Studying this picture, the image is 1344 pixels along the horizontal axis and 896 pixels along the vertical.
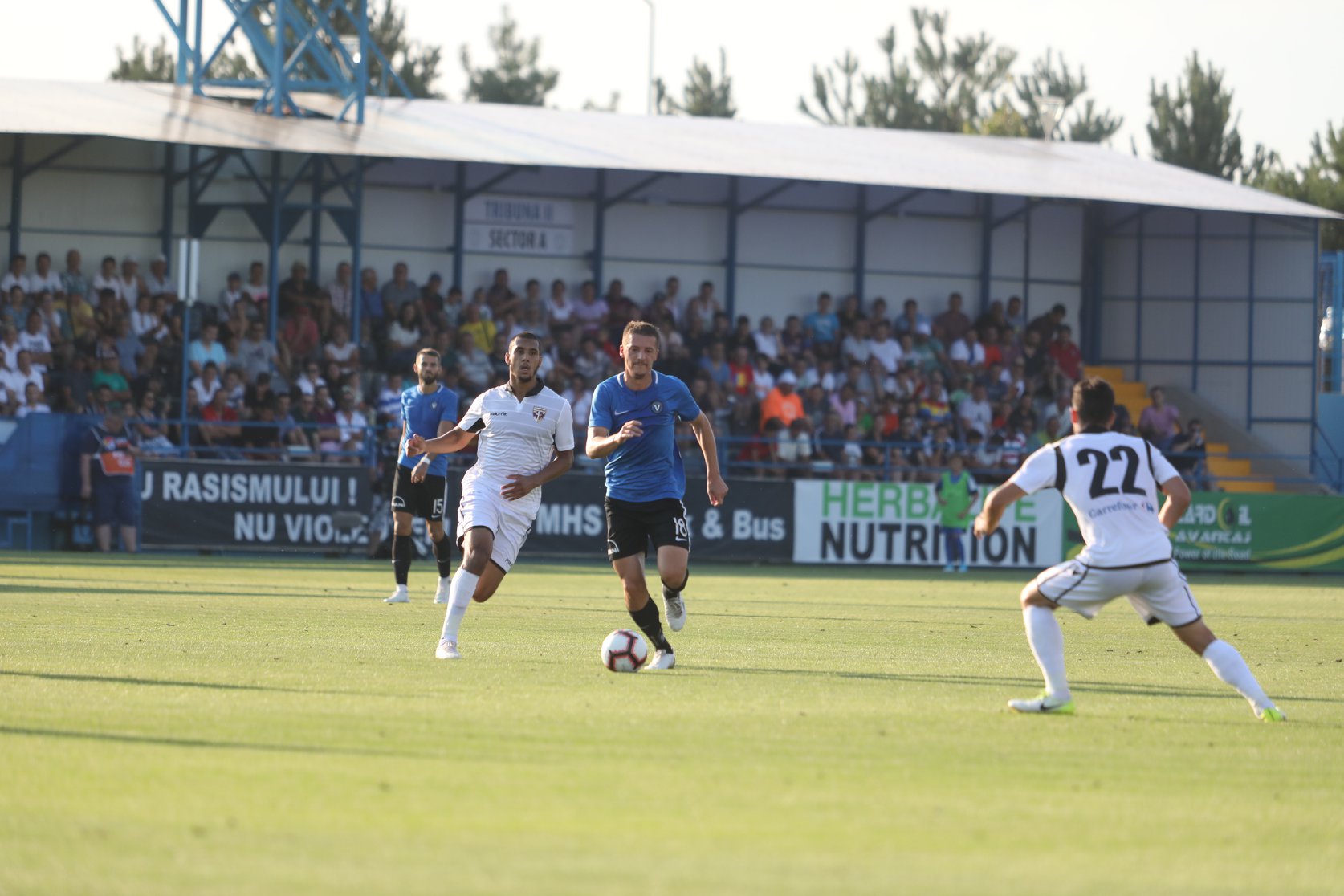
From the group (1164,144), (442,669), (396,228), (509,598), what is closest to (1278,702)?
(442,669)

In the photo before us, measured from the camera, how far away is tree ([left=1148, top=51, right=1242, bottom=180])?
5950 centimetres

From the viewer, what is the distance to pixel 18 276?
27859 millimetres

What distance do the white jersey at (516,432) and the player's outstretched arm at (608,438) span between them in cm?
46

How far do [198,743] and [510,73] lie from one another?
65.7m

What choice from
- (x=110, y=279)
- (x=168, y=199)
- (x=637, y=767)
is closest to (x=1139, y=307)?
(x=168, y=199)

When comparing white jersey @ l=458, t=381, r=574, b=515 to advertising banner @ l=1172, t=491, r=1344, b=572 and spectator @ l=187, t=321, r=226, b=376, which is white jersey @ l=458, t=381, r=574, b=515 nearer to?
spectator @ l=187, t=321, r=226, b=376

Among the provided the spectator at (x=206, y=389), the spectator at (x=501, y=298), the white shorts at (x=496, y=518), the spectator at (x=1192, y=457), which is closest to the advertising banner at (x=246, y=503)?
the spectator at (x=206, y=389)

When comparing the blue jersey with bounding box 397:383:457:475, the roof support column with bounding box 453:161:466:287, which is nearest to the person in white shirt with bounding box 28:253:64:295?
the roof support column with bounding box 453:161:466:287

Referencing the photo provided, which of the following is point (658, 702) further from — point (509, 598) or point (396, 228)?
point (396, 228)

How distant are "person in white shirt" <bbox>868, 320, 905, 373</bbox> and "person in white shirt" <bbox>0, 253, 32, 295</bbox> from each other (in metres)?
14.2

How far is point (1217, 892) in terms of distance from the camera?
201 inches

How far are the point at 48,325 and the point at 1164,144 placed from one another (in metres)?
43.2

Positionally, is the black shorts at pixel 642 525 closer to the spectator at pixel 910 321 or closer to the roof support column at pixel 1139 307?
the spectator at pixel 910 321

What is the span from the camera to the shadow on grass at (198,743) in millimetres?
7172
